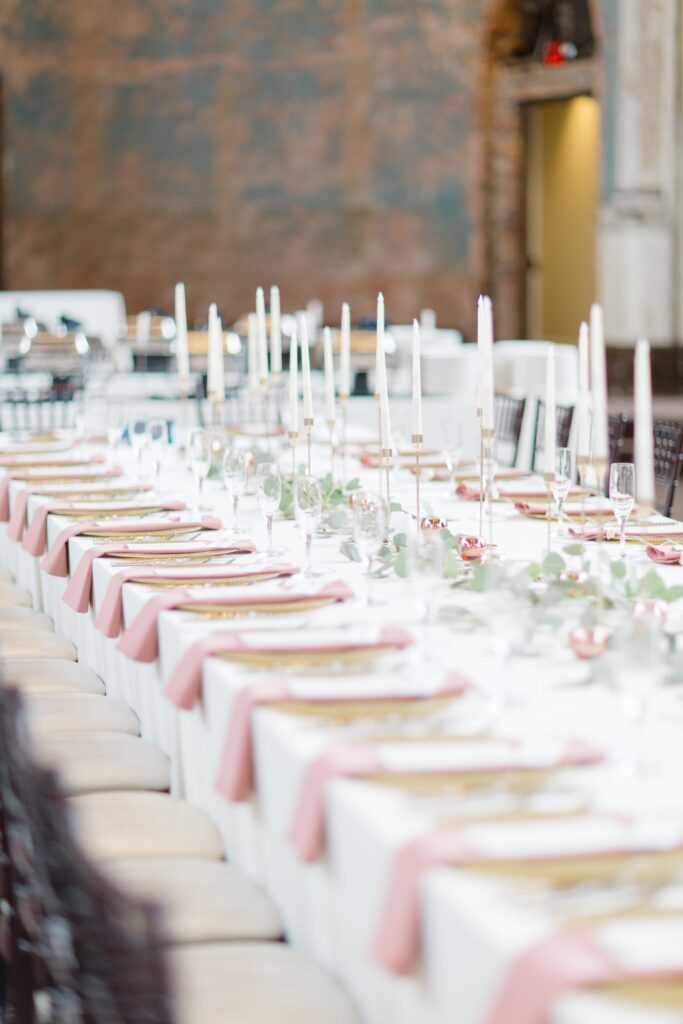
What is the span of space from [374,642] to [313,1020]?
2.74 feet

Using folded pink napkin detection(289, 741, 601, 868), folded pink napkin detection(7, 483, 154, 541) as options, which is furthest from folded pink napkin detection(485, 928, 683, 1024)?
folded pink napkin detection(7, 483, 154, 541)

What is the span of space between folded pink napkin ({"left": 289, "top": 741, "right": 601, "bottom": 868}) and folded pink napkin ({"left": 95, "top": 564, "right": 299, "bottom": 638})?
137 centimetres

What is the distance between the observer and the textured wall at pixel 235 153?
1616 cm

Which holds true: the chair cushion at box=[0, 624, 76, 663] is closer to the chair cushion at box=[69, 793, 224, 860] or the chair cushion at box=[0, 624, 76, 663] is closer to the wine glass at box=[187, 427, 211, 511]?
the wine glass at box=[187, 427, 211, 511]

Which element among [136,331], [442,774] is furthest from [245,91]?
[442,774]

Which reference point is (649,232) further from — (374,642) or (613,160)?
(374,642)

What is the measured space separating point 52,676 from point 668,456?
2.55 meters

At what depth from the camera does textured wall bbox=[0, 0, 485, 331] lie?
1616cm

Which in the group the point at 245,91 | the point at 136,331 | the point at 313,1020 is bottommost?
the point at 313,1020

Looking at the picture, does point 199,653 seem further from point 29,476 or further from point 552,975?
point 29,476

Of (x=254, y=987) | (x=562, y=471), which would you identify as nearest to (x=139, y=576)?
(x=562, y=471)

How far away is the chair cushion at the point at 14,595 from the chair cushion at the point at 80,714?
1.20m

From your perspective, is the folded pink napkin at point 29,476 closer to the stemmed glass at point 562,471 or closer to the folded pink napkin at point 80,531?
the folded pink napkin at point 80,531

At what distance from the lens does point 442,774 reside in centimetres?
206
